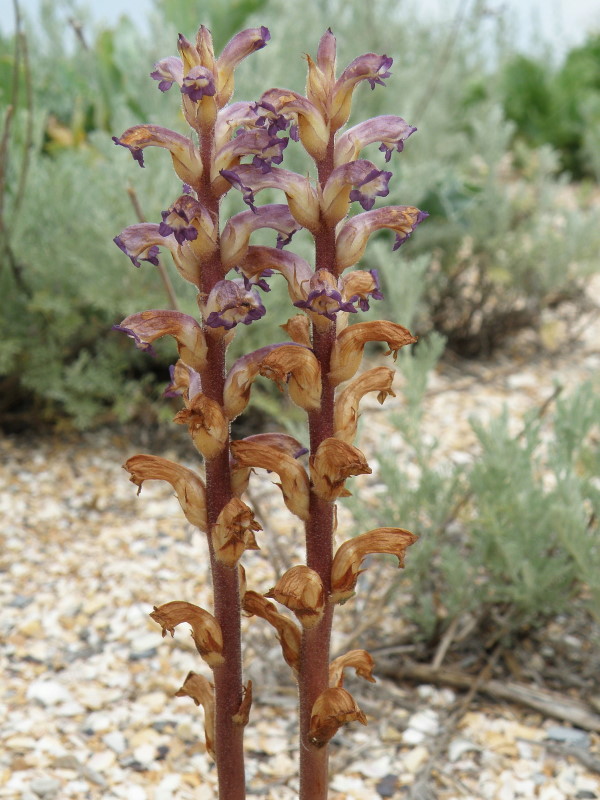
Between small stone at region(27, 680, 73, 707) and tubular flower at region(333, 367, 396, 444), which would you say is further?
small stone at region(27, 680, 73, 707)

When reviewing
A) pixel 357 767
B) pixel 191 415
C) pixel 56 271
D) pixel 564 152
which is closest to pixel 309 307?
pixel 191 415

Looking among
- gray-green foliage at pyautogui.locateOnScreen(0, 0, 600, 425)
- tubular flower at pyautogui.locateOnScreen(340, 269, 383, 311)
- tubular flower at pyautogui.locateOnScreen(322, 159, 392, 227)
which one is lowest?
tubular flower at pyautogui.locateOnScreen(340, 269, 383, 311)

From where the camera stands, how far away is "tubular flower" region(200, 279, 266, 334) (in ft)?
4.05

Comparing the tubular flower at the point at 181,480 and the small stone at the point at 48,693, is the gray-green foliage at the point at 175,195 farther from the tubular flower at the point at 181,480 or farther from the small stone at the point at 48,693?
the tubular flower at the point at 181,480

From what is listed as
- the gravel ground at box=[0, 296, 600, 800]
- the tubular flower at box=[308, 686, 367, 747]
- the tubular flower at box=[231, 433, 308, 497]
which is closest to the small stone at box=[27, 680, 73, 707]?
the gravel ground at box=[0, 296, 600, 800]

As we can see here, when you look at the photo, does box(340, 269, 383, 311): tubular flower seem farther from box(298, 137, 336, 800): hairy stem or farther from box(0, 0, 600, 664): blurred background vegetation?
box(0, 0, 600, 664): blurred background vegetation

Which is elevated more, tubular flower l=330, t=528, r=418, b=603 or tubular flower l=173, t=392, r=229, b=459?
tubular flower l=173, t=392, r=229, b=459

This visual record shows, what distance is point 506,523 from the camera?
96.7 inches

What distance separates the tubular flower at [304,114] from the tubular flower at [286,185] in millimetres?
49

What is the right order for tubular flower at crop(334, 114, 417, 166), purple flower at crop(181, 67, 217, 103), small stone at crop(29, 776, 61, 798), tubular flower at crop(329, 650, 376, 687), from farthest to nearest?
small stone at crop(29, 776, 61, 798) → tubular flower at crop(329, 650, 376, 687) → tubular flower at crop(334, 114, 417, 166) → purple flower at crop(181, 67, 217, 103)

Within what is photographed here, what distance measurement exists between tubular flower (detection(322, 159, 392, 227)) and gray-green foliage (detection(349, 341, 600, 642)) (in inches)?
44.4

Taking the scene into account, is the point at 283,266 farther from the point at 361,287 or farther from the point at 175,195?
the point at 175,195

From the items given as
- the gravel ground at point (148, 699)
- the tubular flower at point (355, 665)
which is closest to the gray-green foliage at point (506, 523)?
the gravel ground at point (148, 699)

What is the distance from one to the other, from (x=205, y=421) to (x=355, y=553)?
0.96 ft
